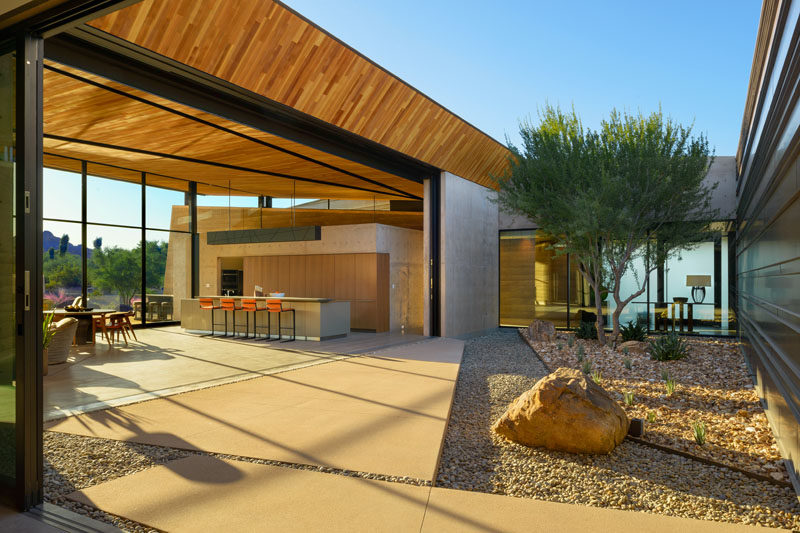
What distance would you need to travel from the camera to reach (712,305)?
12.4m

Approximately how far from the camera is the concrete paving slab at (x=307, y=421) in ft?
12.3

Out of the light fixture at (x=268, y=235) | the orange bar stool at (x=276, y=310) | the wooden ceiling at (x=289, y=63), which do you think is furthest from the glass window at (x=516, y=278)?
the orange bar stool at (x=276, y=310)

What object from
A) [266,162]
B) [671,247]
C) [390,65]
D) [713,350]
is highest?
[390,65]

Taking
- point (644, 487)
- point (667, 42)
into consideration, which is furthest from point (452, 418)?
point (667, 42)

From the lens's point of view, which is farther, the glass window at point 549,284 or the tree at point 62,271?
the glass window at point 549,284

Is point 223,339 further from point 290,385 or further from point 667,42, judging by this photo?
point 667,42

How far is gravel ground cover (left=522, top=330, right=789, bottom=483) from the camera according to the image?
4086 mm

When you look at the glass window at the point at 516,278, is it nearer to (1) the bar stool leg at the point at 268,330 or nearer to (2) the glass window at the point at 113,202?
(1) the bar stool leg at the point at 268,330

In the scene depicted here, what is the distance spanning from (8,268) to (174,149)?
26.7 feet

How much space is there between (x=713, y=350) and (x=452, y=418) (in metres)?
7.23

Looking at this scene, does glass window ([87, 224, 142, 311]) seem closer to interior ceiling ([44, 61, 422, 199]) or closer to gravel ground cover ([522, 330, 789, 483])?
interior ceiling ([44, 61, 422, 199])

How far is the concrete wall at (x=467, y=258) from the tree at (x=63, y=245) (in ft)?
29.4

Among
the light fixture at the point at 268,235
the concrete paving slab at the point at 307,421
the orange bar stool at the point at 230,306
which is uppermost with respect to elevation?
the light fixture at the point at 268,235

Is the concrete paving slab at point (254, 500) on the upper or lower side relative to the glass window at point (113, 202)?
lower
